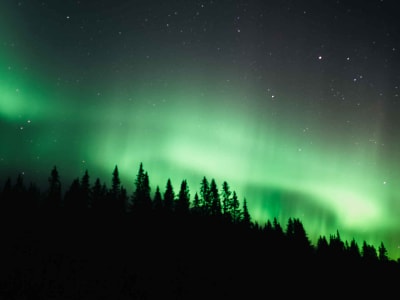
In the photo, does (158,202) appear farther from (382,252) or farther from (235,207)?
(382,252)

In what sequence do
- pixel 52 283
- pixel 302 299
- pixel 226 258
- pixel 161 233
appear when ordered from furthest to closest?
pixel 161 233 < pixel 226 258 < pixel 302 299 < pixel 52 283

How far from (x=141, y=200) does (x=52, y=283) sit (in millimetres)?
34689

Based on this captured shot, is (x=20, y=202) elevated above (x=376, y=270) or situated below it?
above

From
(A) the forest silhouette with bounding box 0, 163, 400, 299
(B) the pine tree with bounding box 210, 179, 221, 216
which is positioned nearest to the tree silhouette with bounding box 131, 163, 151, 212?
(A) the forest silhouette with bounding box 0, 163, 400, 299

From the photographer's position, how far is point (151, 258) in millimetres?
39562

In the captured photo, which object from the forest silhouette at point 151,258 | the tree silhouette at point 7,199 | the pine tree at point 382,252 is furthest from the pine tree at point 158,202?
the pine tree at point 382,252

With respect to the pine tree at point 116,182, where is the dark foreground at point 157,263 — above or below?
below

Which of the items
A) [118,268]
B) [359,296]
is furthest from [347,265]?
[118,268]

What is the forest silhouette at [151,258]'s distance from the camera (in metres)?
31.2

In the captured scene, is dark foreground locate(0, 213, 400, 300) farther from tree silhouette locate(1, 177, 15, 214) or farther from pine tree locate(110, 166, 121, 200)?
pine tree locate(110, 166, 121, 200)

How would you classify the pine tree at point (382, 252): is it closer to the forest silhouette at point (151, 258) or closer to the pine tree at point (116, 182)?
the forest silhouette at point (151, 258)

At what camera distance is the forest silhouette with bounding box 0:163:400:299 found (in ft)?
103

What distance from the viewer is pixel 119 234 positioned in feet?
152

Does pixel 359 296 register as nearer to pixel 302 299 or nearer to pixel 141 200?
pixel 302 299
